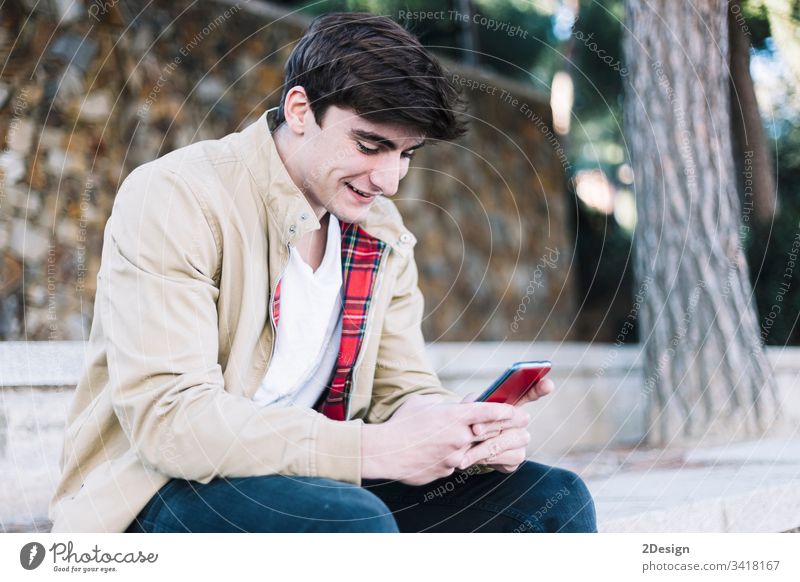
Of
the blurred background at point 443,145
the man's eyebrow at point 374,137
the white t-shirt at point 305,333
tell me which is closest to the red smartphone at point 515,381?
the white t-shirt at point 305,333

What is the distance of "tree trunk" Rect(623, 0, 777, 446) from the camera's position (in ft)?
8.20

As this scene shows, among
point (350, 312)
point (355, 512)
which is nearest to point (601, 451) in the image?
point (350, 312)

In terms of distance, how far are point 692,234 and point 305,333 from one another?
1595mm

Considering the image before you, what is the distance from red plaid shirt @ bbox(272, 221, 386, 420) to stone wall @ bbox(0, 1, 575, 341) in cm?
164

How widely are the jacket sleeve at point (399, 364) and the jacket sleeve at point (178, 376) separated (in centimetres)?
32

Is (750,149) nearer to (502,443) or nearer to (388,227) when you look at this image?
(388,227)

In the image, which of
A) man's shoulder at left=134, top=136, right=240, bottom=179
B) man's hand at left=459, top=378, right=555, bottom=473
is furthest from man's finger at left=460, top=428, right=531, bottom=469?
man's shoulder at left=134, top=136, right=240, bottom=179

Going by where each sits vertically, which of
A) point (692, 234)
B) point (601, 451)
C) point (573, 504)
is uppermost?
point (692, 234)

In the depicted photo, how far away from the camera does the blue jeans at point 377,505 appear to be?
1.00 meters

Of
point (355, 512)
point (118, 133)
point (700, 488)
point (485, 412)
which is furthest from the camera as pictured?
point (118, 133)

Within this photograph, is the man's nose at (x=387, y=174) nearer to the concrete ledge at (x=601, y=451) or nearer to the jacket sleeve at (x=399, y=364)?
the jacket sleeve at (x=399, y=364)

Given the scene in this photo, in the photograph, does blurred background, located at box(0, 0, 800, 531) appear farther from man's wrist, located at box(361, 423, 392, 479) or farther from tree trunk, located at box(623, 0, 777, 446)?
man's wrist, located at box(361, 423, 392, 479)

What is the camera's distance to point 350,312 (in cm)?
131
